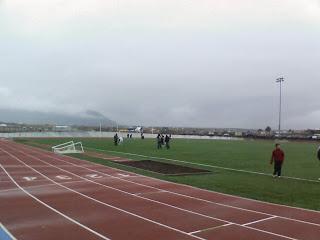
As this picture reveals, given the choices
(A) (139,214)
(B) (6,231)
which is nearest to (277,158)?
(A) (139,214)

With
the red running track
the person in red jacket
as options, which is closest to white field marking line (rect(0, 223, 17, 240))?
the red running track

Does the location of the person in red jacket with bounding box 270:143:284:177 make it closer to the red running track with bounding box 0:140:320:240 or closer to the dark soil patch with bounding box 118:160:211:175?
the dark soil patch with bounding box 118:160:211:175

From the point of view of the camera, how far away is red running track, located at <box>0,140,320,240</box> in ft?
33.3

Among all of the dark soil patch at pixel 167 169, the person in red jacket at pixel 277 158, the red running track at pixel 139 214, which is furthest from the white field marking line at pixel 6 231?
the person in red jacket at pixel 277 158

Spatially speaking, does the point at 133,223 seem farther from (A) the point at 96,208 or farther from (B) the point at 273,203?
(B) the point at 273,203

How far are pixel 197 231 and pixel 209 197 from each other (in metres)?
4.99

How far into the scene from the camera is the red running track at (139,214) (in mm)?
10164

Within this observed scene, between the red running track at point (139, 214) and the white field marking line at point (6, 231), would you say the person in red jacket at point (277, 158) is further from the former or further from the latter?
the white field marking line at point (6, 231)

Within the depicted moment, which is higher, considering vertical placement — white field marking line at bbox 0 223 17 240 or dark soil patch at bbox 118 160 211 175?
dark soil patch at bbox 118 160 211 175

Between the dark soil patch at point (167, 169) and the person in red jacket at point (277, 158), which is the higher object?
→ the person in red jacket at point (277, 158)

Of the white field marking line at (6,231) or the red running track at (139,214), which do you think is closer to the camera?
the white field marking line at (6,231)

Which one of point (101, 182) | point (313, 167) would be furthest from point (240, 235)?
point (313, 167)

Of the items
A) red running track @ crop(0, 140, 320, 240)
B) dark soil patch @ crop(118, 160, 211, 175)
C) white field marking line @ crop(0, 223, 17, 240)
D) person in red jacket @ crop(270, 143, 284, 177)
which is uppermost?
person in red jacket @ crop(270, 143, 284, 177)

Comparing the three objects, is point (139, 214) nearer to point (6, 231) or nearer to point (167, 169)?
point (6, 231)
